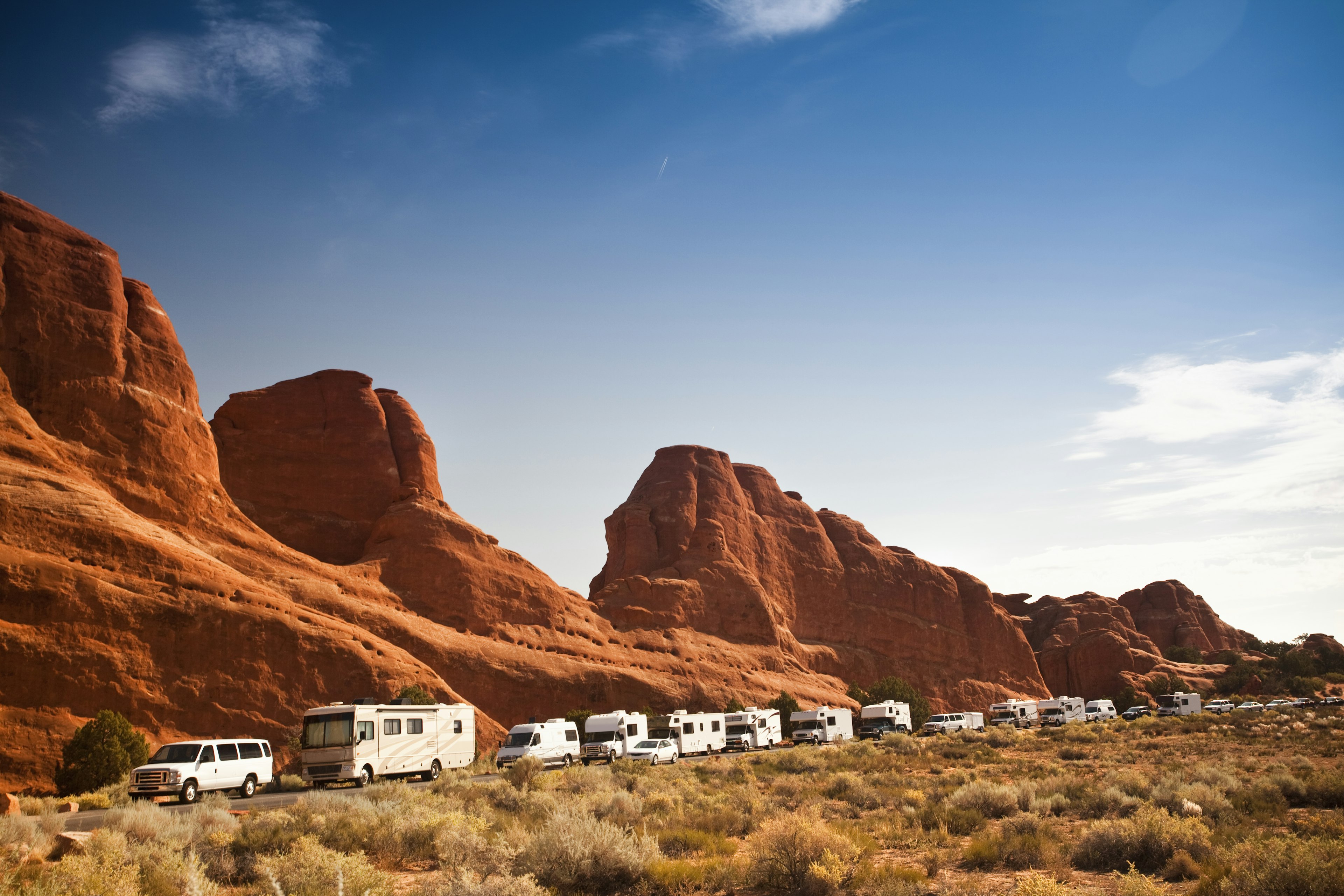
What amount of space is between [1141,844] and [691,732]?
107 ft

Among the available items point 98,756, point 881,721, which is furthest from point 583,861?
point 881,721

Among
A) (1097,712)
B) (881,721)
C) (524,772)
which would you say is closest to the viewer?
(524,772)

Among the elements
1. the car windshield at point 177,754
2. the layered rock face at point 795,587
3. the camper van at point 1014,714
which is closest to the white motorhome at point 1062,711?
the camper van at point 1014,714

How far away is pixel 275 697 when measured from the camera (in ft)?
121

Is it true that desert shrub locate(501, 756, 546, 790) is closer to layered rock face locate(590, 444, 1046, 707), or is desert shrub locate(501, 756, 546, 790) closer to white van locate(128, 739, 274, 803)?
white van locate(128, 739, 274, 803)

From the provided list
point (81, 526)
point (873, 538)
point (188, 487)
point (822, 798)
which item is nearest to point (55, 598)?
point (81, 526)

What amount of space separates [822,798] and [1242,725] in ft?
119

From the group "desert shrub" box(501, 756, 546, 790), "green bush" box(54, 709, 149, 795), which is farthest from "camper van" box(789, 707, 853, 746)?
"green bush" box(54, 709, 149, 795)

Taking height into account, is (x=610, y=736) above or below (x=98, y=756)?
below

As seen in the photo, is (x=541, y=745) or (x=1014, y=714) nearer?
(x=541, y=745)

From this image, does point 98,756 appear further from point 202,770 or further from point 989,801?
point 989,801

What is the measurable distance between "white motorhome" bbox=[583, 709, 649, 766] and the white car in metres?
0.57

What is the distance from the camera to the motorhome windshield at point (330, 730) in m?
27.0

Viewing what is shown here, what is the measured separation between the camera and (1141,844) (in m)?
12.0
